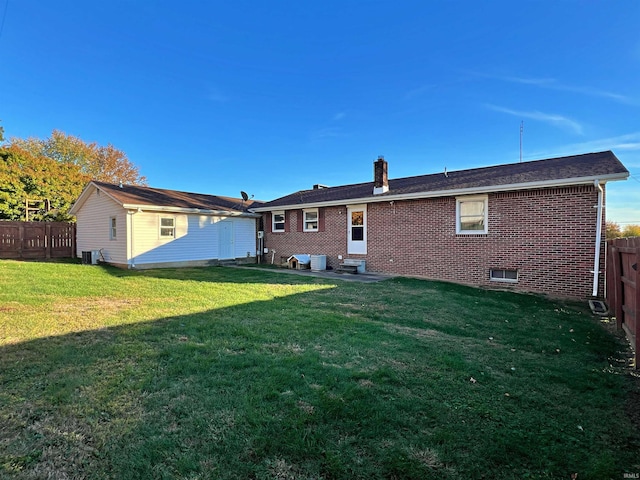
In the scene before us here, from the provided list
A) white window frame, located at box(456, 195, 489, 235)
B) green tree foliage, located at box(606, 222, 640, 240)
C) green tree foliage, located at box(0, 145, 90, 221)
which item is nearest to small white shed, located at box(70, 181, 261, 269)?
green tree foliage, located at box(0, 145, 90, 221)

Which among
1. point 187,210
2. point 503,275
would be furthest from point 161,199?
point 503,275

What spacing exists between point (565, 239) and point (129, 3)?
1653 centimetres

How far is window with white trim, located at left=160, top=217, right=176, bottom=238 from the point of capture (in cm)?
1440

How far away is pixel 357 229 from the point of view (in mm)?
13609

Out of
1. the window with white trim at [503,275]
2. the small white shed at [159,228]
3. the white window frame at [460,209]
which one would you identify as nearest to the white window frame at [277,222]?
the small white shed at [159,228]

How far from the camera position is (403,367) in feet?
12.4

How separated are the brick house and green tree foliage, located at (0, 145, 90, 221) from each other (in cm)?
2182

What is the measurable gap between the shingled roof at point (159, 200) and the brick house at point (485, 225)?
5.02 m

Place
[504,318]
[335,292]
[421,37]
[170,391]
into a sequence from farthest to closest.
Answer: [421,37], [335,292], [504,318], [170,391]

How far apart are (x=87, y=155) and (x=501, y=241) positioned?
37.1m

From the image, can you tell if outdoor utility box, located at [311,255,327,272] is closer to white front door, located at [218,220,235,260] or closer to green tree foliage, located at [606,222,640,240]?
white front door, located at [218,220,235,260]

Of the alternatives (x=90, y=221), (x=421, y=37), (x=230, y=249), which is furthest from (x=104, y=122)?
(x=421, y=37)

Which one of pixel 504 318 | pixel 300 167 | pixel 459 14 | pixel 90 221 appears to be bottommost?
pixel 504 318

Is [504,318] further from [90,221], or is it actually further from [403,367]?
[90,221]
